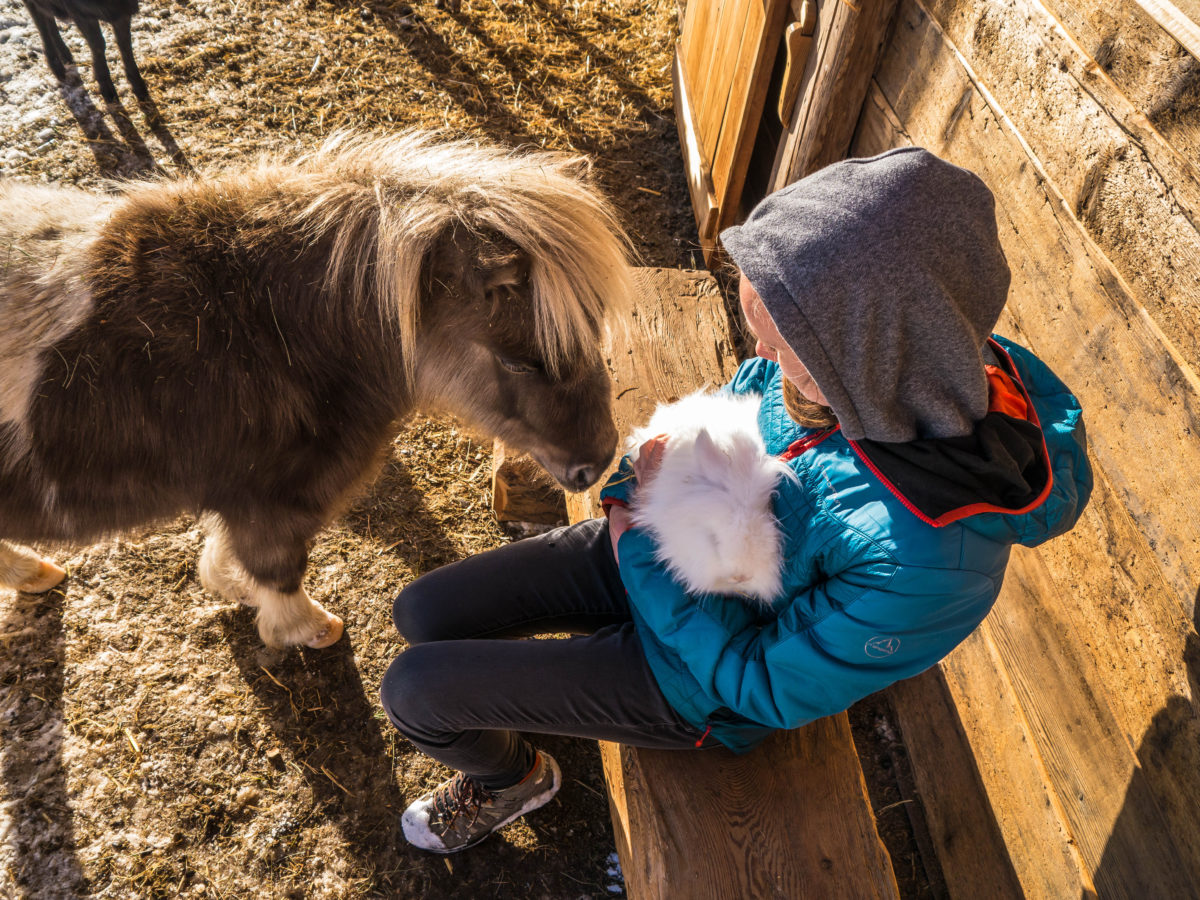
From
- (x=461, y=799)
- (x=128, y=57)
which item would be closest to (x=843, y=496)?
(x=461, y=799)

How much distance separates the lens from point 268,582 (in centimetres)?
254

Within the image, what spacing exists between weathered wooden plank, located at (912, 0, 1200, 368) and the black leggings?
1.47m

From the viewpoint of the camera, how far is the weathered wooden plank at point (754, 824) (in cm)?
179

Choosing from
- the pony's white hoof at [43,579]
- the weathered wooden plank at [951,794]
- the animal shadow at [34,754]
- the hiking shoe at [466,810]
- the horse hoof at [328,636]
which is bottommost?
the animal shadow at [34,754]

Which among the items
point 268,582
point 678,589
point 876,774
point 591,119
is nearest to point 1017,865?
point 876,774

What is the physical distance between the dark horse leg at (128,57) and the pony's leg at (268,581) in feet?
11.6

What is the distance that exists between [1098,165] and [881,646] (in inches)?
53.5

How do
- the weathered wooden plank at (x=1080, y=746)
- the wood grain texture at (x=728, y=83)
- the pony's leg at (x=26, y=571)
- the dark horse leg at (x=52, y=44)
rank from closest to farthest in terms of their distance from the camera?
1. the weathered wooden plank at (x=1080, y=746)
2. the pony's leg at (x=26, y=571)
3. the wood grain texture at (x=728, y=83)
4. the dark horse leg at (x=52, y=44)

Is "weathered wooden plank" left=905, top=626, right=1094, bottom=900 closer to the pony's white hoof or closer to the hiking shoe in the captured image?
the hiking shoe

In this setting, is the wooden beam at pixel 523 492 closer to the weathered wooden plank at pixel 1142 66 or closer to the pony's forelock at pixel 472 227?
A: the pony's forelock at pixel 472 227

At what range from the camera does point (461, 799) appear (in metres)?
2.43

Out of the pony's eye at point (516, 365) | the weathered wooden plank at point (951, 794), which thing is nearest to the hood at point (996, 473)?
the pony's eye at point (516, 365)

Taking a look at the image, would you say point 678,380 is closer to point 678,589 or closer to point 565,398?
point 565,398

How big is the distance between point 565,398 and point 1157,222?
1516 millimetres
